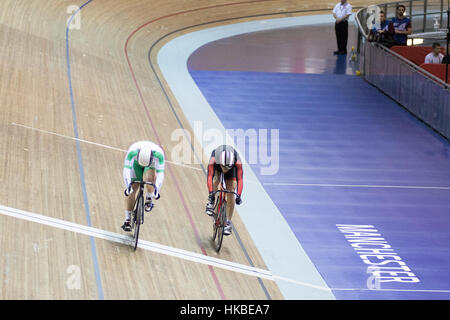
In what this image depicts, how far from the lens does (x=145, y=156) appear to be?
18.8 ft

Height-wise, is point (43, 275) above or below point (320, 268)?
above

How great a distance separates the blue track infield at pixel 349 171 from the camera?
6.59 metres

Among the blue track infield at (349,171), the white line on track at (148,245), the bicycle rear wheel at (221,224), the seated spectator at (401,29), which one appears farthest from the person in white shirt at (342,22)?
the white line on track at (148,245)

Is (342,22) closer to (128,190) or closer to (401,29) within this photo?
(401,29)

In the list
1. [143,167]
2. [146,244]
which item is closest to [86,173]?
[146,244]

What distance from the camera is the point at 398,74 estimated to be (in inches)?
466

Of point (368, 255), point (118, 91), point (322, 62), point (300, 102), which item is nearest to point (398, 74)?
point (300, 102)

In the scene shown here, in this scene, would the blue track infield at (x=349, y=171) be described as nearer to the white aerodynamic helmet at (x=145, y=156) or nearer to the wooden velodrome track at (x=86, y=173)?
the wooden velodrome track at (x=86, y=173)

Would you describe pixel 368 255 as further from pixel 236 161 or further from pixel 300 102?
pixel 300 102

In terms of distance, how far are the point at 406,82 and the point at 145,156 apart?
22.6ft

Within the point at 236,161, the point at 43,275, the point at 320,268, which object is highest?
the point at 236,161

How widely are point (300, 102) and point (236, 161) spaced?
590 cm

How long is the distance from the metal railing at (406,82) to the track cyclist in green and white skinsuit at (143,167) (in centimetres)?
554
